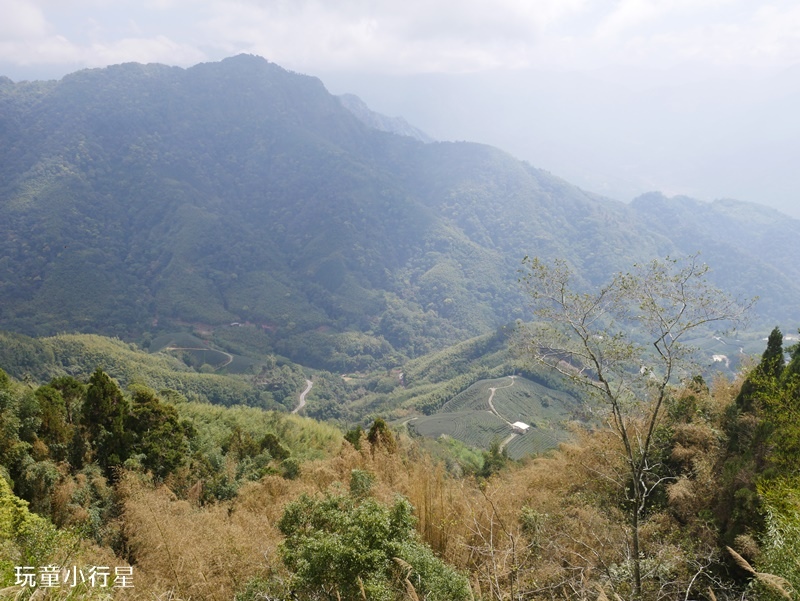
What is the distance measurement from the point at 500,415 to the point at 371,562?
51.6 meters

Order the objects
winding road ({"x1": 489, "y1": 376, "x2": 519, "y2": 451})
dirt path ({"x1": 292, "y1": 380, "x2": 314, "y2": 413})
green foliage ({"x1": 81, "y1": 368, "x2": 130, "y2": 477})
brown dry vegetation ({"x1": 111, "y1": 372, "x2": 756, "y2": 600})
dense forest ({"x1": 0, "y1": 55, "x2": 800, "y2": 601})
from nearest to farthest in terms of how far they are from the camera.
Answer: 1. dense forest ({"x1": 0, "y1": 55, "x2": 800, "y2": 601})
2. brown dry vegetation ({"x1": 111, "y1": 372, "x2": 756, "y2": 600})
3. green foliage ({"x1": 81, "y1": 368, "x2": 130, "y2": 477})
4. winding road ({"x1": 489, "y1": 376, "x2": 519, "y2": 451})
5. dirt path ({"x1": 292, "y1": 380, "x2": 314, "y2": 413})

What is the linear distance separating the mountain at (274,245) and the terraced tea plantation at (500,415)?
5075 cm

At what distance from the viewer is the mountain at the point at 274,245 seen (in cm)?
11319

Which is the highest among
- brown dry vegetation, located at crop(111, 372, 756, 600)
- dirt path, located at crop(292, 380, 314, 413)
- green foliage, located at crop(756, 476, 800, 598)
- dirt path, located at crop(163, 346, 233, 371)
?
green foliage, located at crop(756, 476, 800, 598)

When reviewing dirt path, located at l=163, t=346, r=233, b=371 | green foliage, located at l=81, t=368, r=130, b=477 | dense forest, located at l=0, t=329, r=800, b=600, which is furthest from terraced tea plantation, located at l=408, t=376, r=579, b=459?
dirt path, located at l=163, t=346, r=233, b=371

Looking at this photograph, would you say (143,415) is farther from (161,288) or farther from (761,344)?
(161,288)

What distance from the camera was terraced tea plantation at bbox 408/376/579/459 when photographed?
156 feet

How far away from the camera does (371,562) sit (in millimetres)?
6230

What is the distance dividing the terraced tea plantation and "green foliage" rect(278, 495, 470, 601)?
126 feet

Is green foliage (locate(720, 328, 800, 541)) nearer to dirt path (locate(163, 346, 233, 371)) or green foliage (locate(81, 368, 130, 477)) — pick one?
green foliage (locate(81, 368, 130, 477))

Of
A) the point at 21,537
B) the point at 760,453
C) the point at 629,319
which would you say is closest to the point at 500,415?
the point at 760,453

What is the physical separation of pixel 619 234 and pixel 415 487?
174626 mm

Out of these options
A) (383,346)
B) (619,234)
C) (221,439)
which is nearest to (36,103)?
(383,346)

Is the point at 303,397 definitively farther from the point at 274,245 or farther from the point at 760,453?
the point at 274,245
